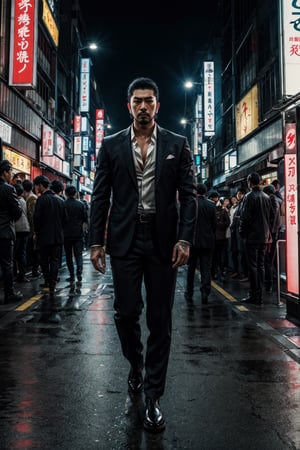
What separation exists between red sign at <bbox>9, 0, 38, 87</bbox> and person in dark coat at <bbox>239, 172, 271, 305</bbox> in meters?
10.5

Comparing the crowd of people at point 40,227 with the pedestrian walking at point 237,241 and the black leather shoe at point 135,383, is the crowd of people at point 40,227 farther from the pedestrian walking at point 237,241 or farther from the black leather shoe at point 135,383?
the black leather shoe at point 135,383

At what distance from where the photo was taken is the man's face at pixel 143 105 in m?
3.39

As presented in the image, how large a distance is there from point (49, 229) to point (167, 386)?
19.8 ft

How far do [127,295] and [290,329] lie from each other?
12.1 feet

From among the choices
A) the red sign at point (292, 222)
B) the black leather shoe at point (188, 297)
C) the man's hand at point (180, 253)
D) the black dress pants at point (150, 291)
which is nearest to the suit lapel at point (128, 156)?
the black dress pants at point (150, 291)

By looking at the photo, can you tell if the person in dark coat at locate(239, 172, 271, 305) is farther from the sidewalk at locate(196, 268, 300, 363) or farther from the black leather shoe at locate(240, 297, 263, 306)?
the sidewalk at locate(196, 268, 300, 363)

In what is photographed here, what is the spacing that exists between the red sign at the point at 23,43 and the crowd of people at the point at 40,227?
235 inches

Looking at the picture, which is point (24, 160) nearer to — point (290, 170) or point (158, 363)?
point (290, 170)

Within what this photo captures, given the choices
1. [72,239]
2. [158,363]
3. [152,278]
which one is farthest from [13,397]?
[72,239]

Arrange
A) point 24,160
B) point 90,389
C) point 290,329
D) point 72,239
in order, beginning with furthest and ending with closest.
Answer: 1. point 24,160
2. point 72,239
3. point 290,329
4. point 90,389

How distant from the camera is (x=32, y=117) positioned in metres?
21.3

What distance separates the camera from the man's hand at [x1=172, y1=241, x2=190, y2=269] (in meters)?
3.24

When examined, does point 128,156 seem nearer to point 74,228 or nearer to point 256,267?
point 256,267

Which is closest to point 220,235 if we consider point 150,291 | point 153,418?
point 150,291
